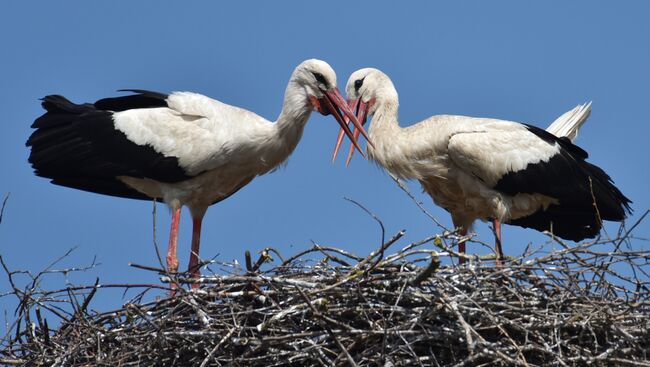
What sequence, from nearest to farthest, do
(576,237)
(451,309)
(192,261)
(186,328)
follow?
(451,309) → (186,328) → (192,261) → (576,237)

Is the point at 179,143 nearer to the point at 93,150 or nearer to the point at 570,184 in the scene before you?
the point at 93,150

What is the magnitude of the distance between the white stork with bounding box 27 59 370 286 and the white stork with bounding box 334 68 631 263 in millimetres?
567

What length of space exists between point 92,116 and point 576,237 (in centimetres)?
362

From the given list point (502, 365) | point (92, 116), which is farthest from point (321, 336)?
point (92, 116)

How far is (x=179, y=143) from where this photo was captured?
28.3ft

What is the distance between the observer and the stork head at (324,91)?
8.66 metres

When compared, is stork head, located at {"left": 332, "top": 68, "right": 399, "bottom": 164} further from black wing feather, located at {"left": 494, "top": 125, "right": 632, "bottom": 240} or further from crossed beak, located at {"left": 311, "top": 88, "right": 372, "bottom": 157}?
black wing feather, located at {"left": 494, "top": 125, "right": 632, "bottom": 240}

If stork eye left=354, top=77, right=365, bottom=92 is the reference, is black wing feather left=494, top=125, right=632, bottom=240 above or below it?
below

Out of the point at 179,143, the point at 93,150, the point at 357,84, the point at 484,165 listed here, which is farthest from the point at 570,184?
the point at 93,150

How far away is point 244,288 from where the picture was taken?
22.5 ft

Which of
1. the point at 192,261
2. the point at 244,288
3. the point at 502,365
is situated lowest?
the point at 502,365

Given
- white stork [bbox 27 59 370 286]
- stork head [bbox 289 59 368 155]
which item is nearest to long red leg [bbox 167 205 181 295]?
white stork [bbox 27 59 370 286]

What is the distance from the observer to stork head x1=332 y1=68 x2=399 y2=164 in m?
9.39

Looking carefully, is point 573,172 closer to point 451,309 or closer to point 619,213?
point 619,213
